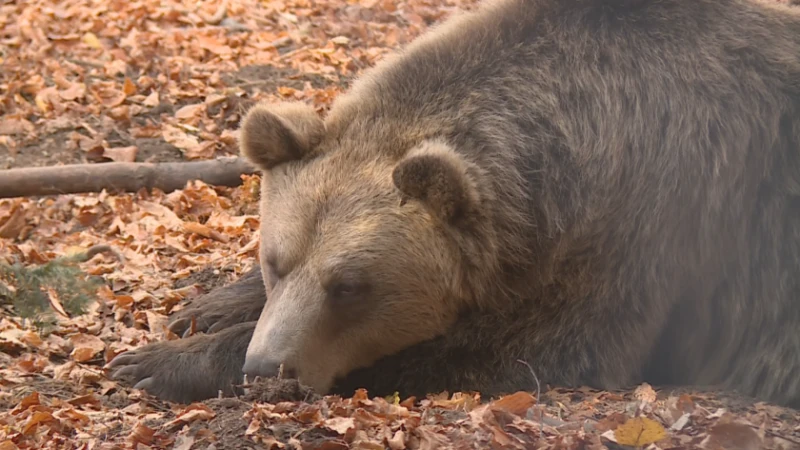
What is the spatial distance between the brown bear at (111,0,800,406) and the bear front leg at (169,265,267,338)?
0.49 m

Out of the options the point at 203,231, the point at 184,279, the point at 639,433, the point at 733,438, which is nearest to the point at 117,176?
the point at 203,231

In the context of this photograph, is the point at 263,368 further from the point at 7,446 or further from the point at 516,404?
the point at 516,404

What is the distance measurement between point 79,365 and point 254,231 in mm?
2208

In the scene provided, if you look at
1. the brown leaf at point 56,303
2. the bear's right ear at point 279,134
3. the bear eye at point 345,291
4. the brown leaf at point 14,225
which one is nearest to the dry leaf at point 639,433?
the bear eye at point 345,291

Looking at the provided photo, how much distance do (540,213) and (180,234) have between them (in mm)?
3425

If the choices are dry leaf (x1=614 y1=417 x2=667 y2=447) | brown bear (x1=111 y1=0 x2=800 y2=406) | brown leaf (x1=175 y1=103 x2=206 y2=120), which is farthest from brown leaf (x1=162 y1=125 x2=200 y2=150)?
dry leaf (x1=614 y1=417 x2=667 y2=447)

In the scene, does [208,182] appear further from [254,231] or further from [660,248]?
[660,248]

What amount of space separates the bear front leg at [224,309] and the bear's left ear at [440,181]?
157cm

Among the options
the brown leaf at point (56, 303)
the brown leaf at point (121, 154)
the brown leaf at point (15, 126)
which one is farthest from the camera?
the brown leaf at point (15, 126)

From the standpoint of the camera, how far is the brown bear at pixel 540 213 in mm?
5016

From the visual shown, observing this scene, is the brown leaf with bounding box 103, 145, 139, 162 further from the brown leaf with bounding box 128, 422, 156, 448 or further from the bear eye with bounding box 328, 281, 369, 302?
the brown leaf with bounding box 128, 422, 156, 448

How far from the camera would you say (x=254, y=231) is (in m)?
7.61

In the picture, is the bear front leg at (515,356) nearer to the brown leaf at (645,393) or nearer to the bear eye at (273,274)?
the brown leaf at (645,393)

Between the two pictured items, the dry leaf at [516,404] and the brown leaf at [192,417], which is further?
the brown leaf at [192,417]
